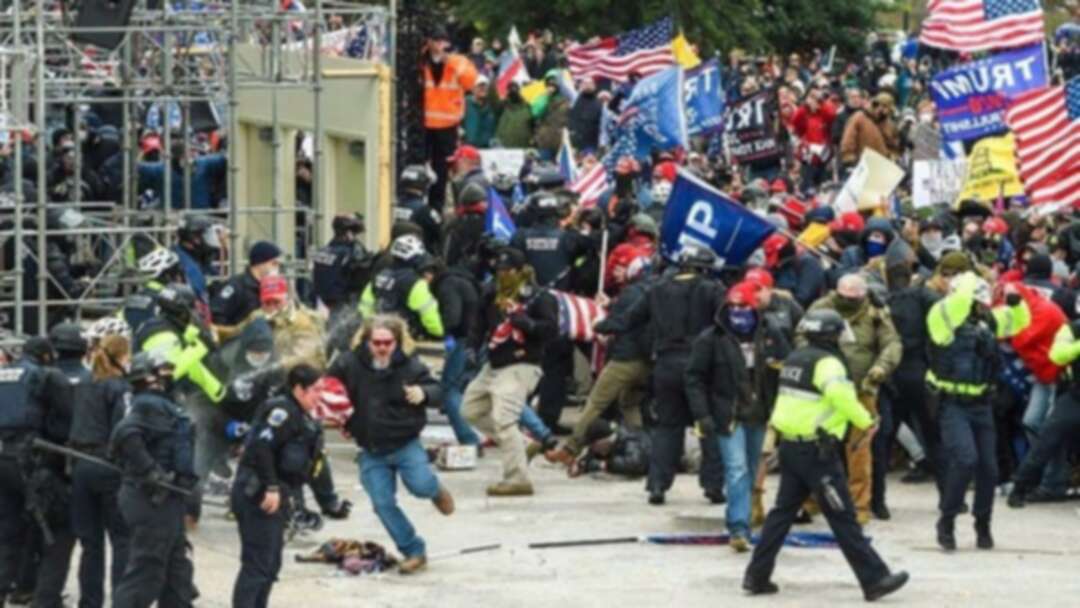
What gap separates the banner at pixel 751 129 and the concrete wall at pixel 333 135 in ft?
13.9

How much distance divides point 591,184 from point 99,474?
36.1 ft

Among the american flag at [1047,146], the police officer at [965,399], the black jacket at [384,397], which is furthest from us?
the american flag at [1047,146]

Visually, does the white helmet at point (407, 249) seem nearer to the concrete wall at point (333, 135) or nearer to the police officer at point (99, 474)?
the police officer at point (99, 474)

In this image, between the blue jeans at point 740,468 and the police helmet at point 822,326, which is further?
the blue jeans at point 740,468

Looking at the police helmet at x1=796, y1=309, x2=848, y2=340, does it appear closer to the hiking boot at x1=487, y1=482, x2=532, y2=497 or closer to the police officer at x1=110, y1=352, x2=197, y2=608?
the police officer at x1=110, y1=352, x2=197, y2=608

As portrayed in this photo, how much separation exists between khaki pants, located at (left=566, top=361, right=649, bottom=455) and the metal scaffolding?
13.4 feet

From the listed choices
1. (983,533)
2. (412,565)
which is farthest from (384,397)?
(983,533)

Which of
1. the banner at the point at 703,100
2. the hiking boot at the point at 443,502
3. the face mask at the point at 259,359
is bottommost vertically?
the hiking boot at the point at 443,502

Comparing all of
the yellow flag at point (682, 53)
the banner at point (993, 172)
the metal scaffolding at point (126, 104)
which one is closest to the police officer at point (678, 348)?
the metal scaffolding at point (126, 104)

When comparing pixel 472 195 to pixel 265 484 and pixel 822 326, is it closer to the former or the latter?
pixel 822 326

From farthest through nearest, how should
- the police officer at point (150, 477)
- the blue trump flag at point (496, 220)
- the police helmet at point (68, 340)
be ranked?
the blue trump flag at point (496, 220), the police helmet at point (68, 340), the police officer at point (150, 477)

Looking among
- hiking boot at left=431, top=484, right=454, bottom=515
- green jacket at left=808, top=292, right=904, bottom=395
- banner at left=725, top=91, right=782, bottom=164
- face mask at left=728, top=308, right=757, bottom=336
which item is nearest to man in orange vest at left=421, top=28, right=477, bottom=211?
banner at left=725, top=91, right=782, bottom=164

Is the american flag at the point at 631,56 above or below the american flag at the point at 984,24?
below

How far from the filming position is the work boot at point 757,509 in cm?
2084
